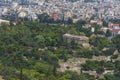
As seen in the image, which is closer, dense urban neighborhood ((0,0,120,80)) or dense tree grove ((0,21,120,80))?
dense tree grove ((0,21,120,80))

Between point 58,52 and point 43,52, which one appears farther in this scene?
point 58,52

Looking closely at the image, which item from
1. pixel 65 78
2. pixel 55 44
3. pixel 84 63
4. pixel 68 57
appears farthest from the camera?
pixel 55 44

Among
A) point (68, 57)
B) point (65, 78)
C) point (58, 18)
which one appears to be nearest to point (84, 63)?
point (68, 57)

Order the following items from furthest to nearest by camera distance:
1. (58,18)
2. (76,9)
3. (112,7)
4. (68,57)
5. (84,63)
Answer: (112,7) → (76,9) → (58,18) → (68,57) → (84,63)

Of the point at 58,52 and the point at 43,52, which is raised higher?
the point at 43,52

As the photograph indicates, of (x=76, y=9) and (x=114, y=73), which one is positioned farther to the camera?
(x=76, y=9)

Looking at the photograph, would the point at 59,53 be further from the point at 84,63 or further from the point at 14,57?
the point at 14,57

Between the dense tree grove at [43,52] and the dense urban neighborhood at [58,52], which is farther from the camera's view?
the dense urban neighborhood at [58,52]
